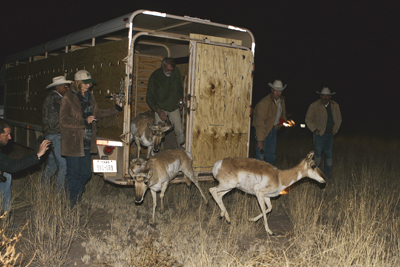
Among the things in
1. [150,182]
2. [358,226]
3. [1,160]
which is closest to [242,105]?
[150,182]

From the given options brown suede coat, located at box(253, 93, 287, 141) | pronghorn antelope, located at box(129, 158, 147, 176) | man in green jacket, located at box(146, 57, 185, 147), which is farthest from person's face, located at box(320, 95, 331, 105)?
pronghorn antelope, located at box(129, 158, 147, 176)

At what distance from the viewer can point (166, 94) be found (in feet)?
26.3

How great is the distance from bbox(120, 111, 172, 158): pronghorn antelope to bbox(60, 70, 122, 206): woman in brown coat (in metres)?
1.48

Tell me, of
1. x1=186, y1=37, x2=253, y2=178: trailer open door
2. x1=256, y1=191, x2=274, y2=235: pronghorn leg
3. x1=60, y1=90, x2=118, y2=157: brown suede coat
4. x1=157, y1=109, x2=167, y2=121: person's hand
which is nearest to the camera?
x1=256, y1=191, x2=274, y2=235: pronghorn leg

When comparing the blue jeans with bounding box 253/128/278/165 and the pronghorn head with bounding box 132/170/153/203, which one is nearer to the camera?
the pronghorn head with bounding box 132/170/153/203

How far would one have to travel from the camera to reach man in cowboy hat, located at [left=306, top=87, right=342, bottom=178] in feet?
30.0

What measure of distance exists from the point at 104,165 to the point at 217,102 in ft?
8.18

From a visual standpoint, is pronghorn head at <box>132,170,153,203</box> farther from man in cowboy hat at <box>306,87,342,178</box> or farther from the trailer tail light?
man in cowboy hat at <box>306,87,342,178</box>

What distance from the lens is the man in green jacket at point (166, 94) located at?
7.99 metres

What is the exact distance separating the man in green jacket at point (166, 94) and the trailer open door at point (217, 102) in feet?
2.79

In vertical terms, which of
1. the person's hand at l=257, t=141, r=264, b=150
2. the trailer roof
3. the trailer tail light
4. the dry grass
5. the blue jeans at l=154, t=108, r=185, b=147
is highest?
the trailer roof

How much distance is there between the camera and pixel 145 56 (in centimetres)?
1034

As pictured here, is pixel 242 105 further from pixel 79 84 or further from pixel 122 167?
pixel 79 84

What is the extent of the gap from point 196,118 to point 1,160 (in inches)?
137
